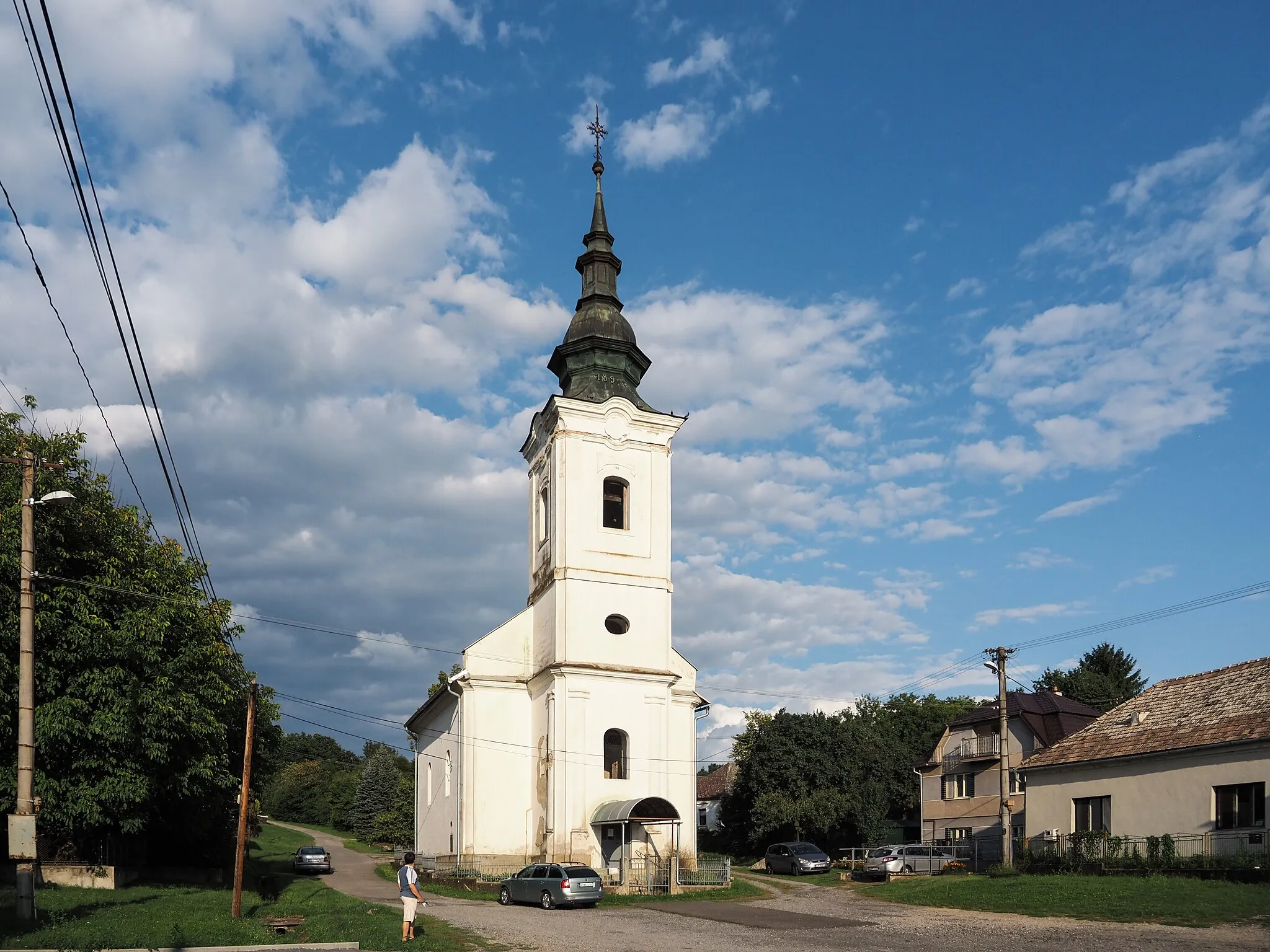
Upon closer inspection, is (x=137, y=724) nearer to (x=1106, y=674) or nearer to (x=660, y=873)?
(x=660, y=873)

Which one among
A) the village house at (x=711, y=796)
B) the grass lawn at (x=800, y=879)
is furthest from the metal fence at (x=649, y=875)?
the village house at (x=711, y=796)

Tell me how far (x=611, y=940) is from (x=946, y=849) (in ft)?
85.7

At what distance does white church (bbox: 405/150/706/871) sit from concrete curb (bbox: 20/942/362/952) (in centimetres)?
1685

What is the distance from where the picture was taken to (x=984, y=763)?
50.9m

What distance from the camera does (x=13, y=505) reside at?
2442cm

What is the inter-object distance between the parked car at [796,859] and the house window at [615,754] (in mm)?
11056

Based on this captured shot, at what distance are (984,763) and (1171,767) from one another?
2169cm

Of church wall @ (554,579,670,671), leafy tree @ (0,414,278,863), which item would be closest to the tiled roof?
church wall @ (554,579,670,671)

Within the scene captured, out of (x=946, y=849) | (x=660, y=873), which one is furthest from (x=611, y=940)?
(x=946, y=849)

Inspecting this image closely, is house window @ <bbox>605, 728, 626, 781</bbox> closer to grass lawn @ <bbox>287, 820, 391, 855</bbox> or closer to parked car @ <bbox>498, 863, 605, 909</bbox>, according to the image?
parked car @ <bbox>498, 863, 605, 909</bbox>

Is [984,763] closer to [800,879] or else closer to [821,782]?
[821,782]

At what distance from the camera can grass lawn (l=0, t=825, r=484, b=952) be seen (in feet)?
56.5

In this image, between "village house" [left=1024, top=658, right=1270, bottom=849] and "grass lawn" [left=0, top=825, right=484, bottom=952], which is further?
"village house" [left=1024, top=658, right=1270, bottom=849]

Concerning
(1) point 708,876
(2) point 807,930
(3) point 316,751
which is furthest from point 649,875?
(3) point 316,751
